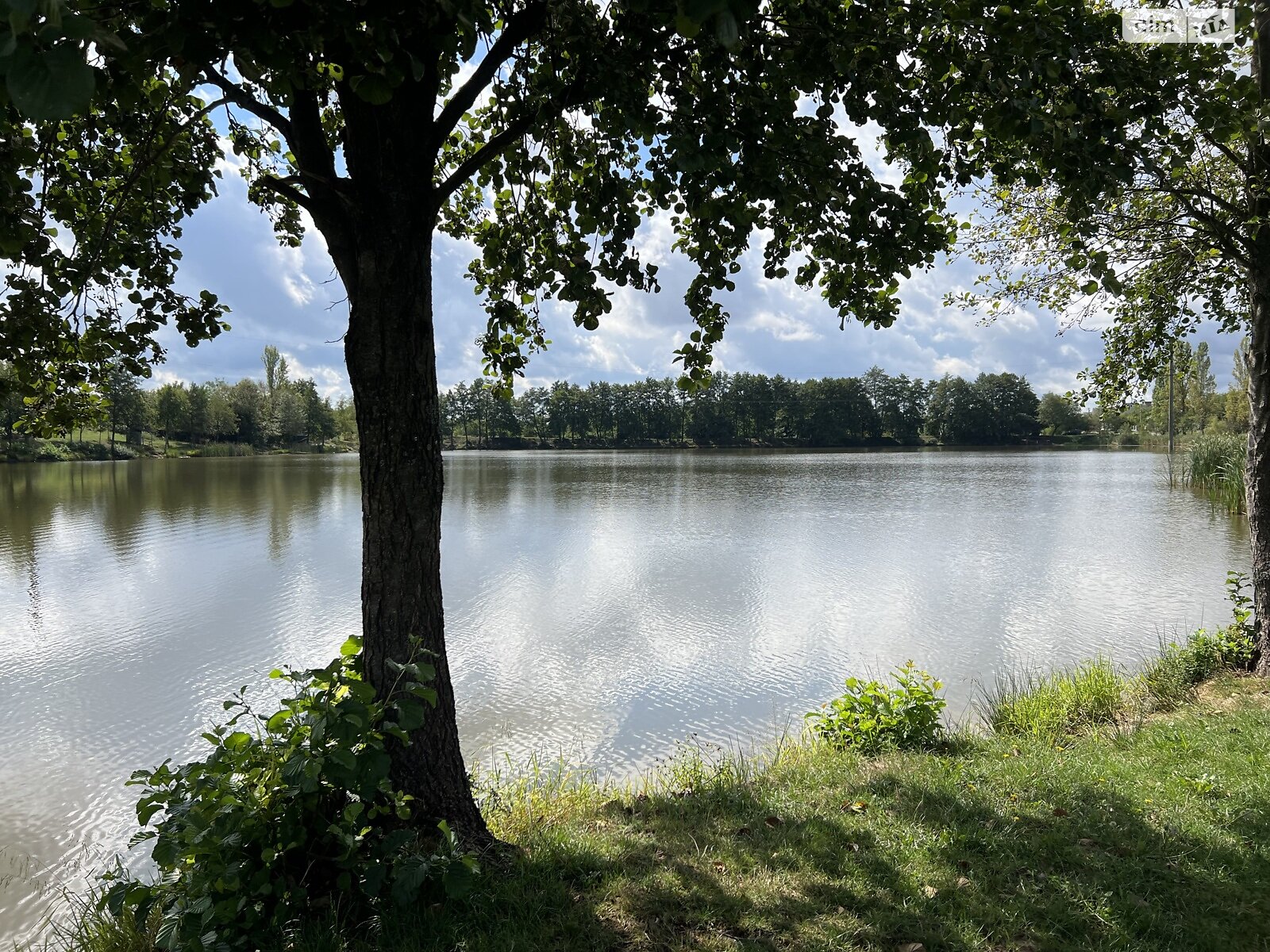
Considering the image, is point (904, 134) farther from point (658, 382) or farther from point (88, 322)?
point (658, 382)

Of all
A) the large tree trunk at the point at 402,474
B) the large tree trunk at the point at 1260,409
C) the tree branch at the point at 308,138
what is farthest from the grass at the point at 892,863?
the tree branch at the point at 308,138

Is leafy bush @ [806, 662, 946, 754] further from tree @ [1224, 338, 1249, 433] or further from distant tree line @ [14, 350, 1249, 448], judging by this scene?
distant tree line @ [14, 350, 1249, 448]

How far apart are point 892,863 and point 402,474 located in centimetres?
317

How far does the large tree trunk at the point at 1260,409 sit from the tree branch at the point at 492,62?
647 cm

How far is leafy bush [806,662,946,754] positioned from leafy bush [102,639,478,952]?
3953 millimetres

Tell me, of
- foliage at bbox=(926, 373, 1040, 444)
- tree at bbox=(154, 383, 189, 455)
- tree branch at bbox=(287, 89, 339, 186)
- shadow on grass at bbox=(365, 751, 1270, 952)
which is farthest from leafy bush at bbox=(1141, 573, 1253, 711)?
foliage at bbox=(926, 373, 1040, 444)

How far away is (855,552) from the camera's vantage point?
1709 cm

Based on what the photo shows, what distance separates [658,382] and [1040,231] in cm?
10598

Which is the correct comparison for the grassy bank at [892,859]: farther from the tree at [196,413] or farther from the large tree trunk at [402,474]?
the tree at [196,413]

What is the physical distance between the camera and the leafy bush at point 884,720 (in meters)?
5.88

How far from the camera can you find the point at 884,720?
19.7 feet

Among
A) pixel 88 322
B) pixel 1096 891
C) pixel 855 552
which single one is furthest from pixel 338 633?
pixel 855 552

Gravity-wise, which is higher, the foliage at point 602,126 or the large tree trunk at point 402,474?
the foliage at point 602,126

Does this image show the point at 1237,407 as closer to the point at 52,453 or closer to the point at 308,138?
the point at 308,138
